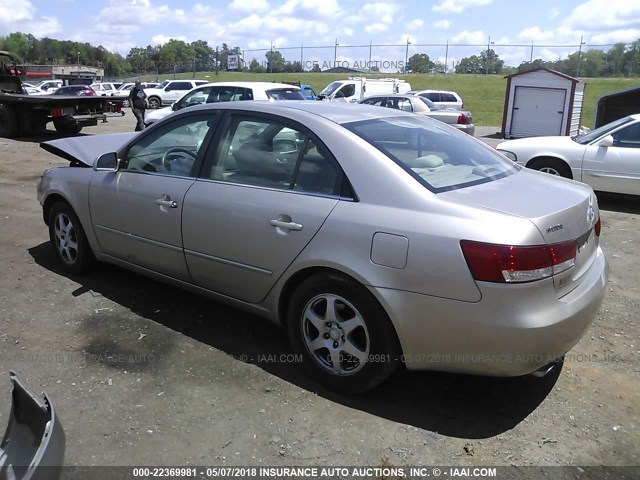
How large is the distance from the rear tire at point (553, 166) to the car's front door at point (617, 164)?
9.8 inches

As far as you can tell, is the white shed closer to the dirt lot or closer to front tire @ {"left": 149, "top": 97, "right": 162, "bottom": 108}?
the dirt lot

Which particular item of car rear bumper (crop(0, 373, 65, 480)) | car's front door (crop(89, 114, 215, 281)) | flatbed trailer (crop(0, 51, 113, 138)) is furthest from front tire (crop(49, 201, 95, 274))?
flatbed trailer (crop(0, 51, 113, 138))

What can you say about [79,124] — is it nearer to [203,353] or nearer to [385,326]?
[203,353]

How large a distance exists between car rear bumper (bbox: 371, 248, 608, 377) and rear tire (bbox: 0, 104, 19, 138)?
51.4 feet

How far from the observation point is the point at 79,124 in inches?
617

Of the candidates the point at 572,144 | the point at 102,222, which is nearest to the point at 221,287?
the point at 102,222

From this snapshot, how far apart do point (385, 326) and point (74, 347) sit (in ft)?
7.20

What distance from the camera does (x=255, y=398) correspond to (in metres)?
3.23

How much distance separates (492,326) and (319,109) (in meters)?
1.82

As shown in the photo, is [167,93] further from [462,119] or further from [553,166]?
[553,166]

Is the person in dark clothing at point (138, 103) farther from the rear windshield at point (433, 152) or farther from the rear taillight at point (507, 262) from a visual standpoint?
the rear taillight at point (507, 262)

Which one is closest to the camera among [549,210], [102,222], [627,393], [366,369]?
[549,210]

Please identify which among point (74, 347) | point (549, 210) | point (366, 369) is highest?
point (549, 210)

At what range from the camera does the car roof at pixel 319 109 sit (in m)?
3.55
